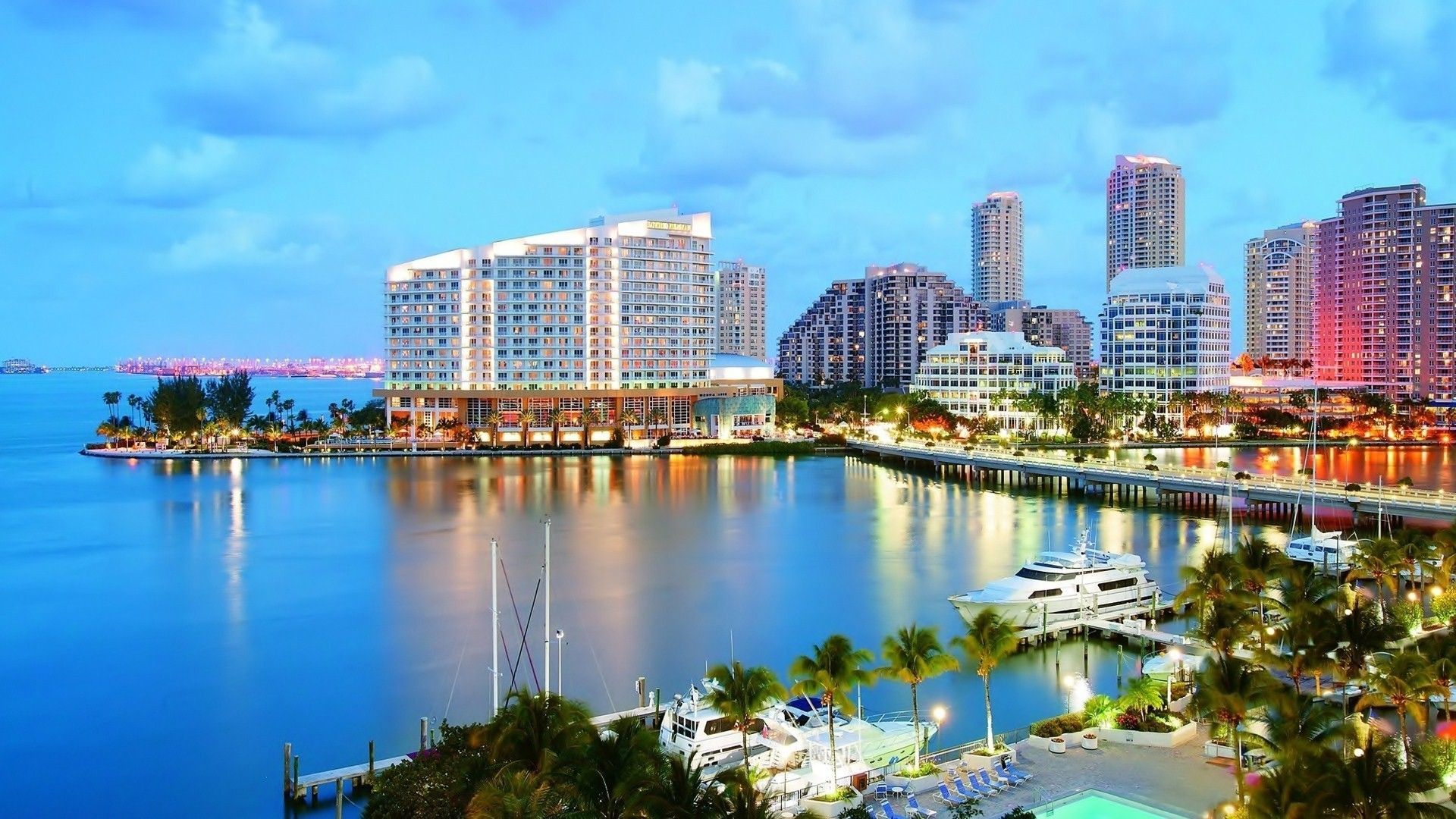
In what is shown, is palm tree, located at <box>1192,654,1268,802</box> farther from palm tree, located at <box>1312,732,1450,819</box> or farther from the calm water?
the calm water

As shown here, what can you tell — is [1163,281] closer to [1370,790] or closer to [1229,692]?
[1229,692]

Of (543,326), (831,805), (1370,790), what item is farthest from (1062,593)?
(543,326)

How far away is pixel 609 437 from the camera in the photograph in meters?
129

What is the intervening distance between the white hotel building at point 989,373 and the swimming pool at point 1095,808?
4879 inches

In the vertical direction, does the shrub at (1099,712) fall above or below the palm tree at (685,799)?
below

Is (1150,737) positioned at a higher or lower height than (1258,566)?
lower

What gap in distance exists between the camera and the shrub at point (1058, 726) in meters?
25.7

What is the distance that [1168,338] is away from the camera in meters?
149

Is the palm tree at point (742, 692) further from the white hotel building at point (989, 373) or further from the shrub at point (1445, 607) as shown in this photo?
the white hotel building at point (989, 373)

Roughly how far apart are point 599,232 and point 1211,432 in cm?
7637

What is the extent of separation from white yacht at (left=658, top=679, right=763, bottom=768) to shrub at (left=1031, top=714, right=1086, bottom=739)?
6.20 metres

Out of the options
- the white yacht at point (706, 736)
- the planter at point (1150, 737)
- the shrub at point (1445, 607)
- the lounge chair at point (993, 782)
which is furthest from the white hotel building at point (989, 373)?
the lounge chair at point (993, 782)

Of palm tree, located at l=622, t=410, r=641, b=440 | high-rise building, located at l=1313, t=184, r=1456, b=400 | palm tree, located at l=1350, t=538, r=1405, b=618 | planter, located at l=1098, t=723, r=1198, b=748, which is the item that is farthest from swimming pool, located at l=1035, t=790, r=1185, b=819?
high-rise building, located at l=1313, t=184, r=1456, b=400

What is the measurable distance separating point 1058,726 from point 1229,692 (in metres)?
4.94
